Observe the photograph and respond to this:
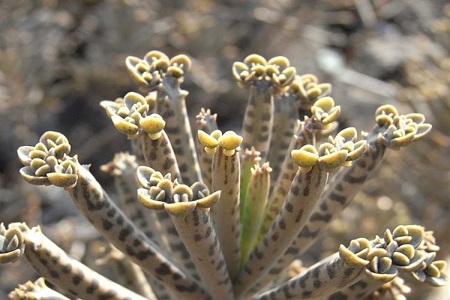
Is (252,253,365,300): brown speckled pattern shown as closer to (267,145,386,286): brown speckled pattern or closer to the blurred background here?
(267,145,386,286): brown speckled pattern

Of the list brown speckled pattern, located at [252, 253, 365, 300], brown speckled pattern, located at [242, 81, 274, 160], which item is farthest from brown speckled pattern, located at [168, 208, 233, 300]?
brown speckled pattern, located at [242, 81, 274, 160]

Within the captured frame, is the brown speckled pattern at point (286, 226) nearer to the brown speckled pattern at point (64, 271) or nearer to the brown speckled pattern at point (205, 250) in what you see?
the brown speckled pattern at point (205, 250)

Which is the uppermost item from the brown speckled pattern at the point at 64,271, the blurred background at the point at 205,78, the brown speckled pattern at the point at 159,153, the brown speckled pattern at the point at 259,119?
the brown speckled pattern at the point at 159,153

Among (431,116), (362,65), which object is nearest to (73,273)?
(431,116)

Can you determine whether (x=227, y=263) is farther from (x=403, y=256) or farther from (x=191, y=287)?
(x=403, y=256)

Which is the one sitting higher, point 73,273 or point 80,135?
point 73,273

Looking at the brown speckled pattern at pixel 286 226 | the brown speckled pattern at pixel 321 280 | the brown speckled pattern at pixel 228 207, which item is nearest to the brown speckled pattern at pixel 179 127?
the brown speckled pattern at pixel 228 207

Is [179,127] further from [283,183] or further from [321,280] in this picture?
[321,280]
